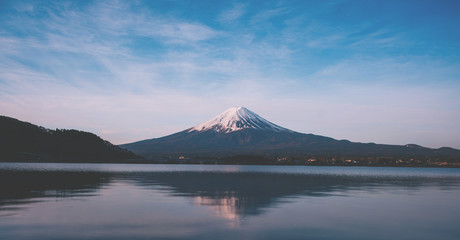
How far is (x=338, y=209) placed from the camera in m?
21.0

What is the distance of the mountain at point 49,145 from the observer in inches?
5743

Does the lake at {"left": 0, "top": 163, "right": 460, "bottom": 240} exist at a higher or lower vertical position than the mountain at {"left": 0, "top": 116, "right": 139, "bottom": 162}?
lower

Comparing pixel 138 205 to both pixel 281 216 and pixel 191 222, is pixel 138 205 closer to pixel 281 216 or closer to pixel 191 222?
pixel 191 222

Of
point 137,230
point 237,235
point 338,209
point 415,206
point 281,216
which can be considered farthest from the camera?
point 415,206

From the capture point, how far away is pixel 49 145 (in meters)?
167

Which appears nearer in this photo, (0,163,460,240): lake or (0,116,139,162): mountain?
(0,163,460,240): lake

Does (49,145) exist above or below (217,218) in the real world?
above

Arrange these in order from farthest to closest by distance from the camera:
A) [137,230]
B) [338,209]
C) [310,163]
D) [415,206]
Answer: [310,163] < [415,206] < [338,209] < [137,230]

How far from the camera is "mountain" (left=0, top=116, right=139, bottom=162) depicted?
479 ft

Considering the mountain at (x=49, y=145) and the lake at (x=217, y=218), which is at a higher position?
the mountain at (x=49, y=145)

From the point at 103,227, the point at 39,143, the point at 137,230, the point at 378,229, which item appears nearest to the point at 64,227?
the point at 103,227

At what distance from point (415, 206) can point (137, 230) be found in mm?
17207

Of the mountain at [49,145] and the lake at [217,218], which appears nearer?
the lake at [217,218]

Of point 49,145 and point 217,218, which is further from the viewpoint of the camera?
point 49,145
